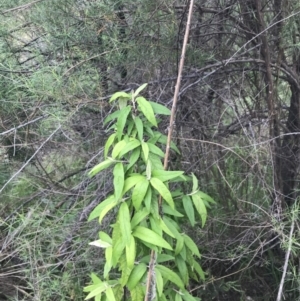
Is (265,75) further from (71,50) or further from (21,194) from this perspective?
(21,194)

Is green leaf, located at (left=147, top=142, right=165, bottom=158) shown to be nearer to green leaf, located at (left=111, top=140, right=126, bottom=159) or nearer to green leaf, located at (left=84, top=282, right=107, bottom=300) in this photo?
green leaf, located at (left=111, top=140, right=126, bottom=159)

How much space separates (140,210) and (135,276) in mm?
251

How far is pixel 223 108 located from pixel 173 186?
0.56 m

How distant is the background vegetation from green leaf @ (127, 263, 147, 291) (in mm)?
586

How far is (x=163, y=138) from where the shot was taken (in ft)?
6.16

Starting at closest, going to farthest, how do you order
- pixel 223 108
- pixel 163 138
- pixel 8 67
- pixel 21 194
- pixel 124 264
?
1. pixel 124 264
2. pixel 163 138
3. pixel 8 67
4. pixel 223 108
5. pixel 21 194

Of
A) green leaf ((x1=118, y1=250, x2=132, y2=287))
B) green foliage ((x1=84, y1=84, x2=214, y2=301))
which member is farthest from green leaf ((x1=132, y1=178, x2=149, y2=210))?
green leaf ((x1=118, y1=250, x2=132, y2=287))

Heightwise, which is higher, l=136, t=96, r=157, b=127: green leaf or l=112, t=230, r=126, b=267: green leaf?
l=136, t=96, r=157, b=127: green leaf

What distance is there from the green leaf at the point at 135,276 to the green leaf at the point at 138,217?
0.18 metres

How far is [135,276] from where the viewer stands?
1.72 metres

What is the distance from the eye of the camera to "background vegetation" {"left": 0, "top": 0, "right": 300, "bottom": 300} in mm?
2311

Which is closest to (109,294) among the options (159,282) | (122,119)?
(159,282)

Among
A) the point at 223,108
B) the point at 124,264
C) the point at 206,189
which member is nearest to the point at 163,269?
the point at 124,264

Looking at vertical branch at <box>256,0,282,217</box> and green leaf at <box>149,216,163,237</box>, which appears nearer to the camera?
green leaf at <box>149,216,163,237</box>
